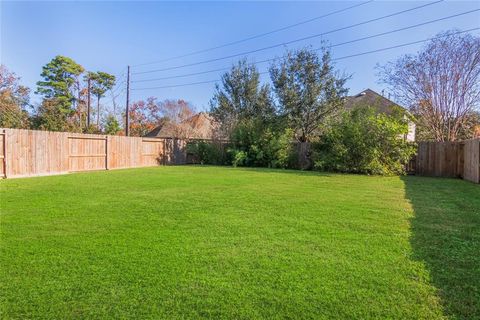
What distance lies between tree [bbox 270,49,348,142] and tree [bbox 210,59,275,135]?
2.02 meters

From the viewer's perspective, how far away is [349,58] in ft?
55.4

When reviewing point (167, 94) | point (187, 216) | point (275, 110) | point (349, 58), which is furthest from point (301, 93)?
point (167, 94)

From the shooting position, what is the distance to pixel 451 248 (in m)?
3.30

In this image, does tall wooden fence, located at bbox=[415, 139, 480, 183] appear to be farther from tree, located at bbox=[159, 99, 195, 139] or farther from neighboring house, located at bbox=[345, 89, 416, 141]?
tree, located at bbox=[159, 99, 195, 139]

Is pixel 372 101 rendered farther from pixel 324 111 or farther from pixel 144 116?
pixel 144 116

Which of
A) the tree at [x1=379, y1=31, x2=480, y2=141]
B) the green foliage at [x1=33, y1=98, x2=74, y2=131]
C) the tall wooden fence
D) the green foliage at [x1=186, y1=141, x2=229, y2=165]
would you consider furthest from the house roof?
the green foliage at [x1=33, y1=98, x2=74, y2=131]

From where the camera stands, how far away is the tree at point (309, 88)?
1681 cm

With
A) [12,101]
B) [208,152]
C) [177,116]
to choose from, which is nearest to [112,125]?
[177,116]

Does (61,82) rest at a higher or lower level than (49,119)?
higher

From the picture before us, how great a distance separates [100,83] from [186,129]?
8.80 meters

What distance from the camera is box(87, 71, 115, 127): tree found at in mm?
28828

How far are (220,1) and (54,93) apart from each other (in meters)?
19.8

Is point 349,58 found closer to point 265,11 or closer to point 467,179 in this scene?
point 265,11

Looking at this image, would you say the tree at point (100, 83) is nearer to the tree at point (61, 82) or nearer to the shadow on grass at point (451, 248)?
the tree at point (61, 82)
